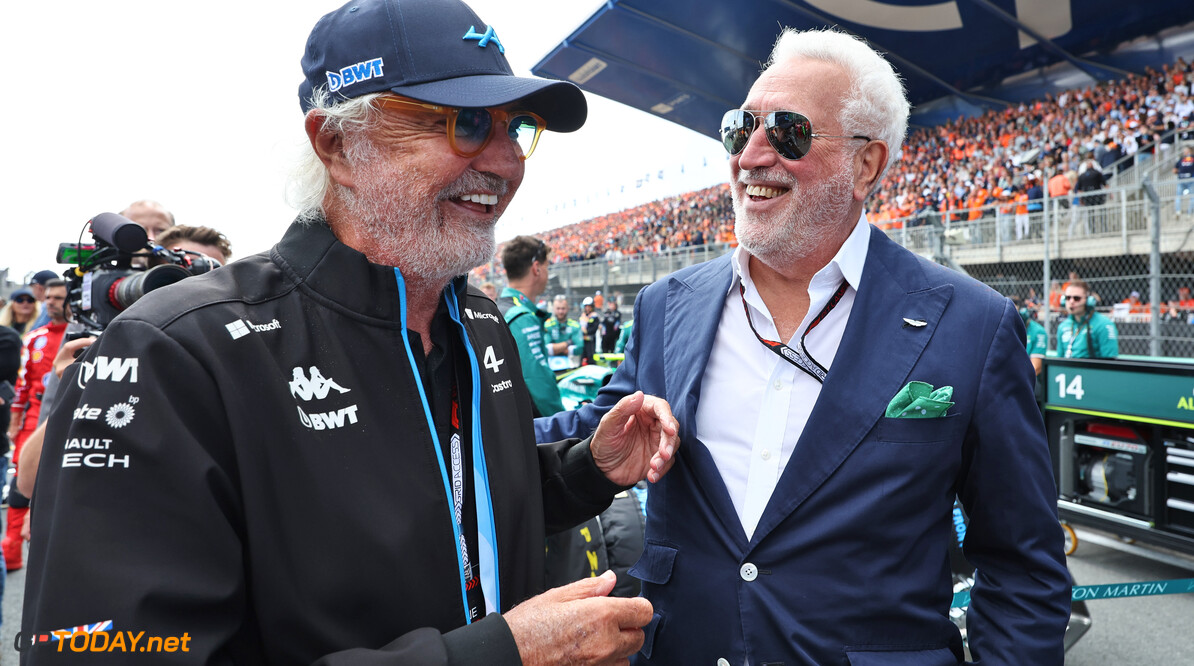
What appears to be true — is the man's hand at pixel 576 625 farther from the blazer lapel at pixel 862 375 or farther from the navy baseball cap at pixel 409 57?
the navy baseball cap at pixel 409 57

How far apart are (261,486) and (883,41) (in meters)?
23.9

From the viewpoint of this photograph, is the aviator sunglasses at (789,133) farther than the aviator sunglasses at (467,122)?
Yes

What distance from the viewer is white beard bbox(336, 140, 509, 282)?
4.83 feet

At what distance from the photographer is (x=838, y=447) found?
5.67ft

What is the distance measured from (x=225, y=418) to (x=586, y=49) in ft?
74.9

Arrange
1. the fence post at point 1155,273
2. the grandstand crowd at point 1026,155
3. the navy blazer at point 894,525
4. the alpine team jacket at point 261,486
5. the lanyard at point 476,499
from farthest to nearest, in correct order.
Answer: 1. the grandstand crowd at point 1026,155
2. the fence post at point 1155,273
3. the navy blazer at point 894,525
4. the lanyard at point 476,499
5. the alpine team jacket at point 261,486

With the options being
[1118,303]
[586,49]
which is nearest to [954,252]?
[1118,303]

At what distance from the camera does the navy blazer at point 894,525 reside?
1681mm

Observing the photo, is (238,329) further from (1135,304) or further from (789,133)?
(1135,304)

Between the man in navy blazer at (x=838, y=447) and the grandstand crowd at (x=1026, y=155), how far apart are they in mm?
10219

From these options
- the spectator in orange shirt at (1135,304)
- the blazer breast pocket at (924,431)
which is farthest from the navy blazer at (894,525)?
the spectator in orange shirt at (1135,304)

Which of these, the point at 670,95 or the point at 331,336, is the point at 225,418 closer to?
the point at 331,336

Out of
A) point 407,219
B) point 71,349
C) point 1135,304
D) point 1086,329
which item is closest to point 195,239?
point 71,349

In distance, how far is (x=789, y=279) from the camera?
2.13 meters
